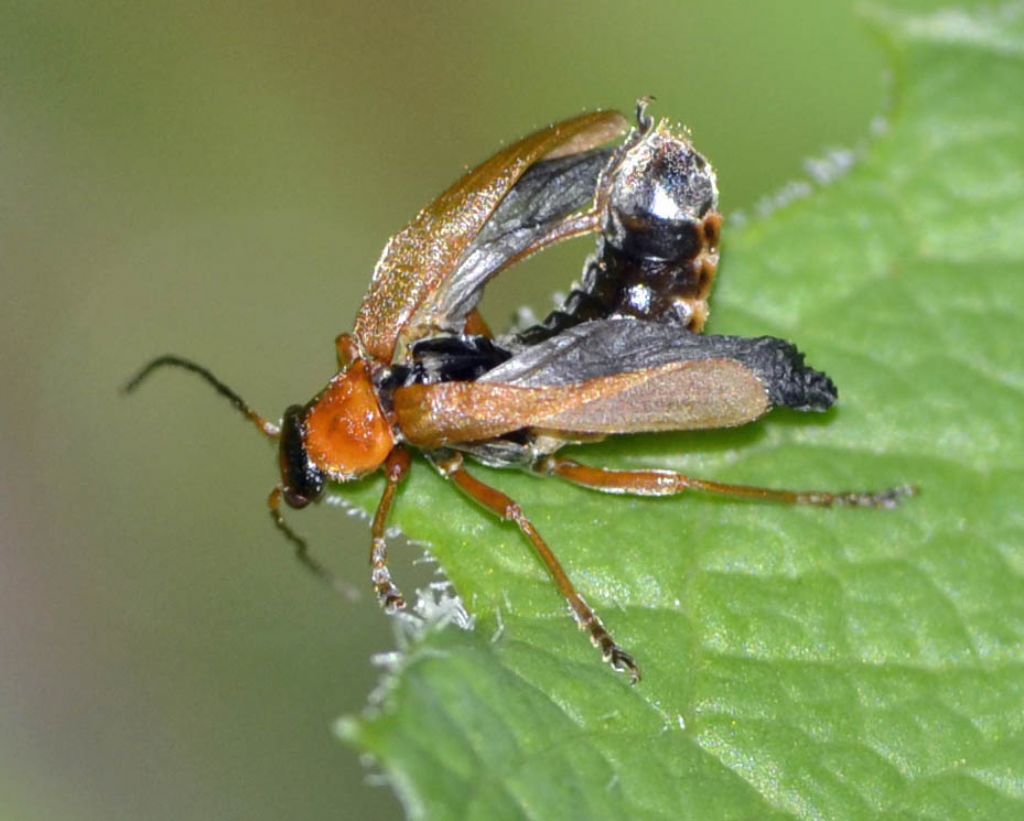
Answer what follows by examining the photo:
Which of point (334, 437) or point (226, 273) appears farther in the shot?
point (226, 273)

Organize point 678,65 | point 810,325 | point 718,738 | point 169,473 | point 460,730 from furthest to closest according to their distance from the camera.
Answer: point 678,65 → point 169,473 → point 810,325 → point 718,738 → point 460,730

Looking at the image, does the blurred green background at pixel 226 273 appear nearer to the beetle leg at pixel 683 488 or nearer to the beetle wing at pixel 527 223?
the beetle wing at pixel 527 223

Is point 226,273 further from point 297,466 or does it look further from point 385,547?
point 385,547

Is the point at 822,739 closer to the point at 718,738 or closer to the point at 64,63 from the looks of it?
the point at 718,738

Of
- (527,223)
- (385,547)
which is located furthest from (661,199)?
(385,547)

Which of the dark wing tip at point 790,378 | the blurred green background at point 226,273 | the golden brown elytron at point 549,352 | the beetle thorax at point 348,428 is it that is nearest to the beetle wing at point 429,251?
the golden brown elytron at point 549,352

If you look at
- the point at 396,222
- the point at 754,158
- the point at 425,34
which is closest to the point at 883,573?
the point at 754,158
